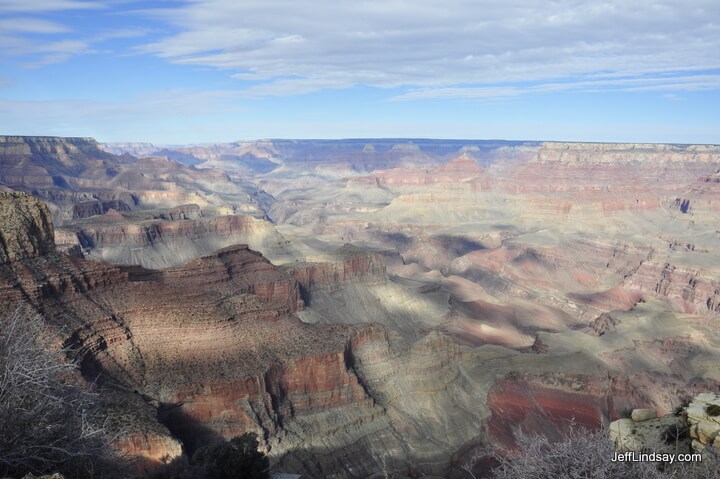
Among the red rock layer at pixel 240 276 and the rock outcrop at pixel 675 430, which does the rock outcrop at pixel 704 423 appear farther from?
the red rock layer at pixel 240 276

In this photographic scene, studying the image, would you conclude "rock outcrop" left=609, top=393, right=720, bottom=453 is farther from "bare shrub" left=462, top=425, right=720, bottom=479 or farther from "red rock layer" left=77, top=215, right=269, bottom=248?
"red rock layer" left=77, top=215, right=269, bottom=248

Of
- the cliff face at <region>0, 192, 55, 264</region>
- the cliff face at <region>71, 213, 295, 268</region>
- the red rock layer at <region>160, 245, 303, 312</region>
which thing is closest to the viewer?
the cliff face at <region>0, 192, 55, 264</region>

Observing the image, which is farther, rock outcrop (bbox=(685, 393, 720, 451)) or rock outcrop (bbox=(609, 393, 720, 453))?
rock outcrop (bbox=(609, 393, 720, 453))

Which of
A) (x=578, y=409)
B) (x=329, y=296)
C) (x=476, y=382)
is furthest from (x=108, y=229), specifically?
(x=578, y=409)

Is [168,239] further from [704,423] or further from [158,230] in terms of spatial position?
[704,423]

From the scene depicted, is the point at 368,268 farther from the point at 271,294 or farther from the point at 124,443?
the point at 124,443

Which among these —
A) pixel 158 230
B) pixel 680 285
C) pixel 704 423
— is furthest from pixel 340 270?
pixel 704 423

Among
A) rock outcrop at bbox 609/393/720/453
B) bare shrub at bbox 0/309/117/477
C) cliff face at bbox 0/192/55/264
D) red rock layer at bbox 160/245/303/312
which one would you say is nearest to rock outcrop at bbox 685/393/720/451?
rock outcrop at bbox 609/393/720/453

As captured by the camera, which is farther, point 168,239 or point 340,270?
point 168,239

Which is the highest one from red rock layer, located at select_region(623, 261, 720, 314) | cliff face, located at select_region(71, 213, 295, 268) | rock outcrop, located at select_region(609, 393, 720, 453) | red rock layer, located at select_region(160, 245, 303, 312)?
rock outcrop, located at select_region(609, 393, 720, 453)

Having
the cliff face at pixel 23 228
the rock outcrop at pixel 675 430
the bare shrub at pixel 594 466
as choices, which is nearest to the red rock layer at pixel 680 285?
the rock outcrop at pixel 675 430

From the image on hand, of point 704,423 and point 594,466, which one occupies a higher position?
point 704,423
